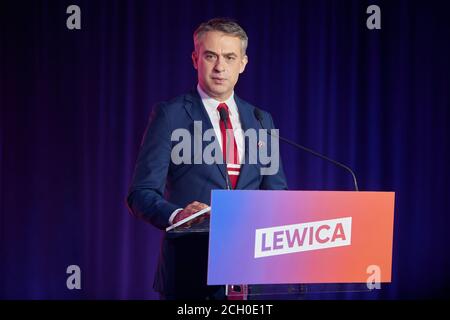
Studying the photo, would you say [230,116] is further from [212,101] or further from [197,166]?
[197,166]

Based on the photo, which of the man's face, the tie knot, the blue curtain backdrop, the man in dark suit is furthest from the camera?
the blue curtain backdrop

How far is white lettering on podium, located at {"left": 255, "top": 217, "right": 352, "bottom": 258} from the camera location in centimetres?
185

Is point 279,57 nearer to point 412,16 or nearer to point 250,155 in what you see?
point 412,16

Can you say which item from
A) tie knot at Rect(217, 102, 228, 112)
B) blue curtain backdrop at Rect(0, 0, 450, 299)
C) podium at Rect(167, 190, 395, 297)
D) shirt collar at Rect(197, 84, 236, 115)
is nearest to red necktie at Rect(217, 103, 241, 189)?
tie knot at Rect(217, 102, 228, 112)

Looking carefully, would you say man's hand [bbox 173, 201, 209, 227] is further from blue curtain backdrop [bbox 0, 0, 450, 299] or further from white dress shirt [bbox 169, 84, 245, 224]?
blue curtain backdrop [bbox 0, 0, 450, 299]

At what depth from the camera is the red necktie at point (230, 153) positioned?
96.5 inches

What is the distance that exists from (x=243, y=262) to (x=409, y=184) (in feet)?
10.3

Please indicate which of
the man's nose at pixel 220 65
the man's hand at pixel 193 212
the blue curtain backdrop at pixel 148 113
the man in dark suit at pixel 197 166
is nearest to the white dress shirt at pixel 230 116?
the man in dark suit at pixel 197 166

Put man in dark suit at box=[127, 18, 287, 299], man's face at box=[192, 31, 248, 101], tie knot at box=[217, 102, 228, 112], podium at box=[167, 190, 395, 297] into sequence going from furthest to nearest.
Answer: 1. man's face at box=[192, 31, 248, 101]
2. tie knot at box=[217, 102, 228, 112]
3. man in dark suit at box=[127, 18, 287, 299]
4. podium at box=[167, 190, 395, 297]

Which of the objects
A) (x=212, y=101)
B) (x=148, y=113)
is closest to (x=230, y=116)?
(x=212, y=101)

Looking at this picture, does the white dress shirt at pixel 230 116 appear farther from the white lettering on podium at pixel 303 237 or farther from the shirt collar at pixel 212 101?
the white lettering on podium at pixel 303 237

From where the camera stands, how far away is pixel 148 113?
434cm

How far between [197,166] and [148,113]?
6.53ft

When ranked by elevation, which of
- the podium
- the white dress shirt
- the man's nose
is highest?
the man's nose
